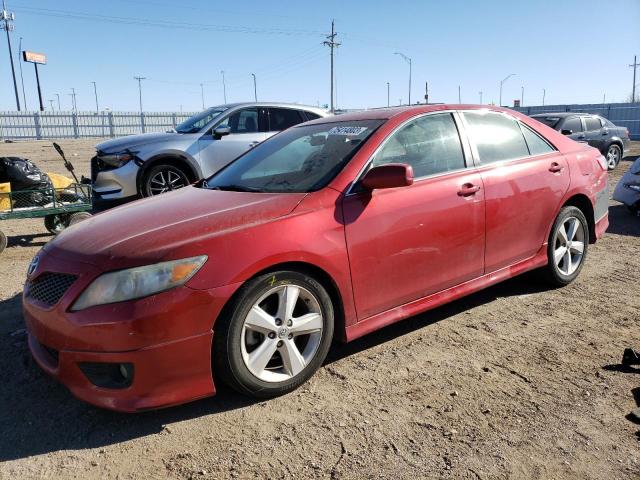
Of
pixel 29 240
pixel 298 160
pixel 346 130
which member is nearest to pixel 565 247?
pixel 346 130

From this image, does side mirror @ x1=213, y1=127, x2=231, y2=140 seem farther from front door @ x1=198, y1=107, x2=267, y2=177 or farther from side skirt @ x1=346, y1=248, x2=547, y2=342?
side skirt @ x1=346, y1=248, x2=547, y2=342

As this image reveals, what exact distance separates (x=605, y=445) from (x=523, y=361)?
0.89m

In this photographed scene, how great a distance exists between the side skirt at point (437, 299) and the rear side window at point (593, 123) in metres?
12.4

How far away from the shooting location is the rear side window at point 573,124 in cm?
1431

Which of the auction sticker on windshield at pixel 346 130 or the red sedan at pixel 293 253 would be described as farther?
the auction sticker on windshield at pixel 346 130

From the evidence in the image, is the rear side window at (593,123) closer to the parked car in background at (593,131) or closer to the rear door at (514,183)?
the parked car in background at (593,131)

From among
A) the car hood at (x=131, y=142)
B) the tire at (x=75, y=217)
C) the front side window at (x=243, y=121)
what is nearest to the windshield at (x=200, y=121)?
the front side window at (x=243, y=121)

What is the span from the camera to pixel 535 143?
176 inches

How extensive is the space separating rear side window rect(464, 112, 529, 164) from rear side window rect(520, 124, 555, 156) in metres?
0.06

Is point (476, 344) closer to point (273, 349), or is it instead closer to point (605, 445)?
point (605, 445)

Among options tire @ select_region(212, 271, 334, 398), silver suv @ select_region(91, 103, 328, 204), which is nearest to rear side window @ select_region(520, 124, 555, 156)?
tire @ select_region(212, 271, 334, 398)

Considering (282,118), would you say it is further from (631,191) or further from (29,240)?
(631,191)

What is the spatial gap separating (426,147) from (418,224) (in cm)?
66

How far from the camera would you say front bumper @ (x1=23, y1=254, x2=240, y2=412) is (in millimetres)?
2523
